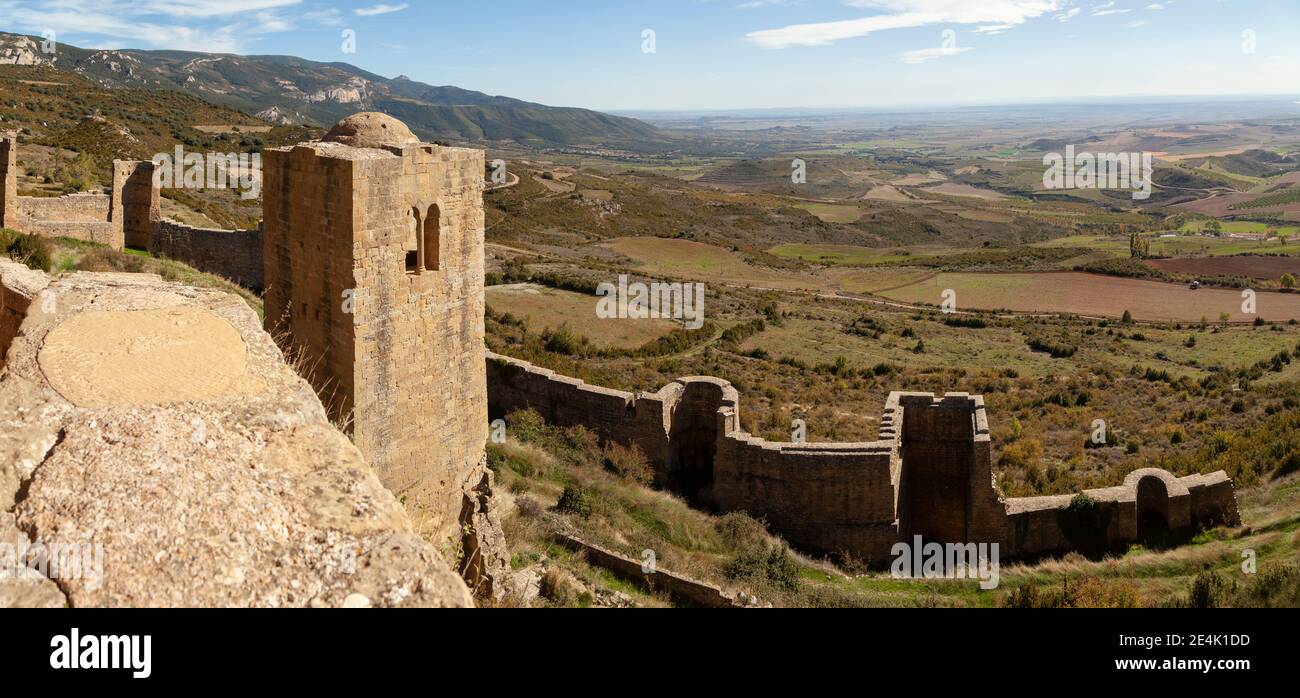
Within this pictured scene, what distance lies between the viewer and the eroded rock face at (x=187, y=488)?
3.48 m

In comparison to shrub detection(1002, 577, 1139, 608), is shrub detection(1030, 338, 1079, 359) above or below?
above

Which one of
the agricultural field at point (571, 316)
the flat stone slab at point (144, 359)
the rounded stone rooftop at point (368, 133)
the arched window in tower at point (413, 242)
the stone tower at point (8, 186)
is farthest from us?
the agricultural field at point (571, 316)

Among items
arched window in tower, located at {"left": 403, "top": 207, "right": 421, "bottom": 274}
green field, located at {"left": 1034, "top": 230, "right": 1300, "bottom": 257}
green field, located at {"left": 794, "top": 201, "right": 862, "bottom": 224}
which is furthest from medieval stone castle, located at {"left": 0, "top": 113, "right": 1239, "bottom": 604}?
green field, located at {"left": 794, "top": 201, "right": 862, "bottom": 224}

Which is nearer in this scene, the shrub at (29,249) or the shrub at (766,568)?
the shrub at (766,568)

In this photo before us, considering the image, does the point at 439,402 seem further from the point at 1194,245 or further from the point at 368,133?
the point at 1194,245

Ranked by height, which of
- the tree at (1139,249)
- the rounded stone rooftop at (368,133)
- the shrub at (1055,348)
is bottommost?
the shrub at (1055,348)

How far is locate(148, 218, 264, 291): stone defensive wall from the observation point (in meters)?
19.8

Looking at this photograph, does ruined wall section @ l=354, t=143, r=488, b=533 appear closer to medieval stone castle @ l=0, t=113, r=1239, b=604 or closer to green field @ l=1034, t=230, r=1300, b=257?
medieval stone castle @ l=0, t=113, r=1239, b=604

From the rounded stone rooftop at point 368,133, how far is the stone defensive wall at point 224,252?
12253 millimetres

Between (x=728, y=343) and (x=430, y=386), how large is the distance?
20.7 metres

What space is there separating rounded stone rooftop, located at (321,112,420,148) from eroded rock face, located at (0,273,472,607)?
3.15 m

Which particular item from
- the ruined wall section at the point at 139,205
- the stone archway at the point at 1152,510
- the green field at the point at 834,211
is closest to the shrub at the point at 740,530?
the stone archway at the point at 1152,510

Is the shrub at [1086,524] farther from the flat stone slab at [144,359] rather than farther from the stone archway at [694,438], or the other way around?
the flat stone slab at [144,359]
